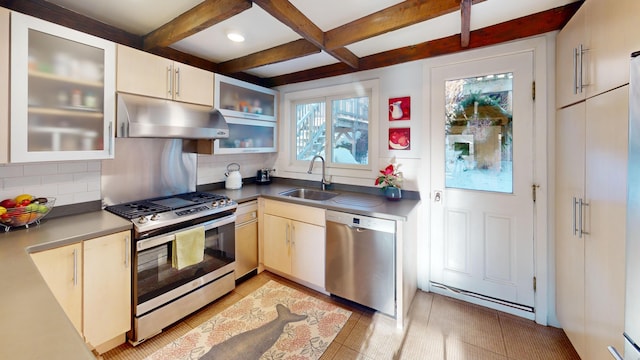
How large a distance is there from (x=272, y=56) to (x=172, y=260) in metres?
1.97

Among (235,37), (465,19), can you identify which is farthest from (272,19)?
(465,19)

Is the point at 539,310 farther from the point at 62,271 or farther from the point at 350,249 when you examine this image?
the point at 62,271

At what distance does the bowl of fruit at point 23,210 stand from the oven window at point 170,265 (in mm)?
624

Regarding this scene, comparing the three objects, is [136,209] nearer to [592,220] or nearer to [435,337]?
[435,337]

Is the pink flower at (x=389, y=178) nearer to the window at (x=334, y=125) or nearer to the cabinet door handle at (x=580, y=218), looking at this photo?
the window at (x=334, y=125)

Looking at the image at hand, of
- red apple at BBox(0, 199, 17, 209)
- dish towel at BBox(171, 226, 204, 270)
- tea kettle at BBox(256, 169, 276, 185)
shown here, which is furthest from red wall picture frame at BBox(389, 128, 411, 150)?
red apple at BBox(0, 199, 17, 209)

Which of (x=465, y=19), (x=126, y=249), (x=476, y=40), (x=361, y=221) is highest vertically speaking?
(x=476, y=40)

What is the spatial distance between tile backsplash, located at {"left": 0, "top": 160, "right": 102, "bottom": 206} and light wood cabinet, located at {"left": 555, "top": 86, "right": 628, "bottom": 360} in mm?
3221

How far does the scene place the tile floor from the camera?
178 centimetres

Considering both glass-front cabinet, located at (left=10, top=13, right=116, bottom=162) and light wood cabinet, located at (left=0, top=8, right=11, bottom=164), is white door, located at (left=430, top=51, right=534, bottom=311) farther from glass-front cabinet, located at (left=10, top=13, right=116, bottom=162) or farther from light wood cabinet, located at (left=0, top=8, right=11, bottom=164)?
light wood cabinet, located at (left=0, top=8, right=11, bottom=164)

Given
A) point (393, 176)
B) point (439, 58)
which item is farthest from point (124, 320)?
point (439, 58)

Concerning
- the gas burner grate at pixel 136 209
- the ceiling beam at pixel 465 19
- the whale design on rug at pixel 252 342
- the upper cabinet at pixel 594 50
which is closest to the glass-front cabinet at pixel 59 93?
the gas burner grate at pixel 136 209

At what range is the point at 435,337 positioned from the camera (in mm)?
1946

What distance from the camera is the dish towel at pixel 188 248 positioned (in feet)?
6.48
